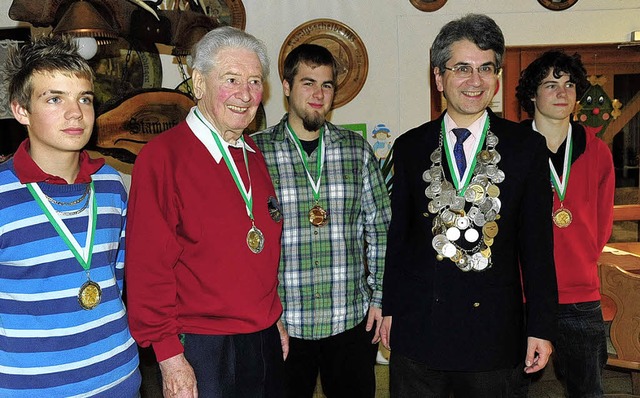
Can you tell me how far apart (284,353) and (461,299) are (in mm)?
743

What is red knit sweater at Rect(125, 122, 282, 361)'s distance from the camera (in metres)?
1.83

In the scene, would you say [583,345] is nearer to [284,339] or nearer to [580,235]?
[580,235]

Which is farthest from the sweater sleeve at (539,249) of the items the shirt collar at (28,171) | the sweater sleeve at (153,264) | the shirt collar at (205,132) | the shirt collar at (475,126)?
the shirt collar at (28,171)

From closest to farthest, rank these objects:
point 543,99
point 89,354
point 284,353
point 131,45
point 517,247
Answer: point 89,354, point 517,247, point 284,353, point 543,99, point 131,45

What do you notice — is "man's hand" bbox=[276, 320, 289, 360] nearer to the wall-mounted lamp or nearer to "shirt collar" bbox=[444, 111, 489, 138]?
"shirt collar" bbox=[444, 111, 489, 138]

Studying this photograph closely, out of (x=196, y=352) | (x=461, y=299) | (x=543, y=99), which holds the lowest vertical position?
(x=196, y=352)

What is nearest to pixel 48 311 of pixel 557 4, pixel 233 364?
pixel 233 364

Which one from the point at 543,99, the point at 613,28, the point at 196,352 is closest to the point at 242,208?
the point at 196,352

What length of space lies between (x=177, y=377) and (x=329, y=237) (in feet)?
2.83

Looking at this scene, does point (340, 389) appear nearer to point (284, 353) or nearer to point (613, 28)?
point (284, 353)

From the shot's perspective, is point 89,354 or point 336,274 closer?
point 89,354

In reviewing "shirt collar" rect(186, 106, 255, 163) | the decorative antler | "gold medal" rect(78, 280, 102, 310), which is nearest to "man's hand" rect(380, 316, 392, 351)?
"shirt collar" rect(186, 106, 255, 163)

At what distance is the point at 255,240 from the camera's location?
6.60 feet

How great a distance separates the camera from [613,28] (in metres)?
4.64
